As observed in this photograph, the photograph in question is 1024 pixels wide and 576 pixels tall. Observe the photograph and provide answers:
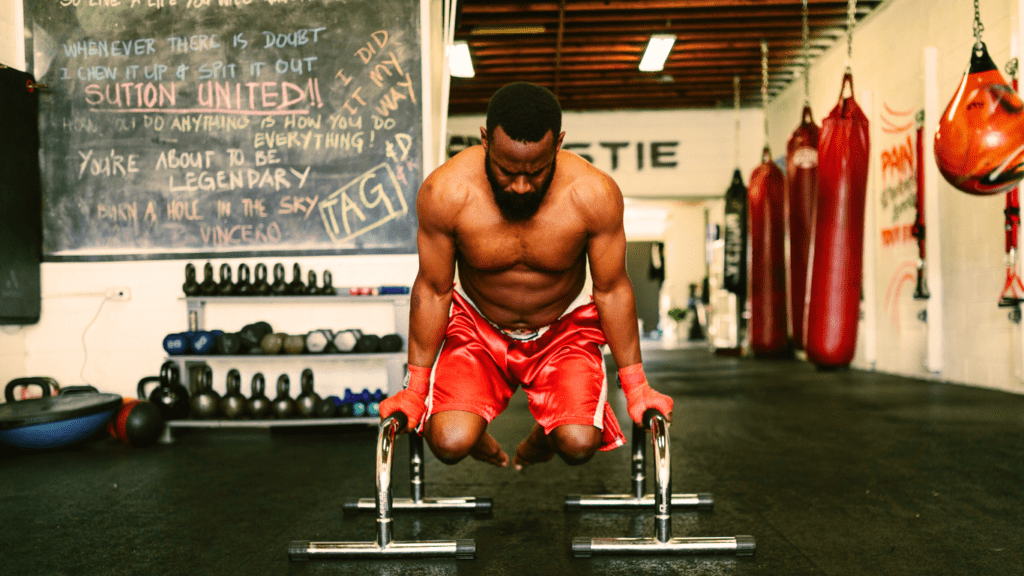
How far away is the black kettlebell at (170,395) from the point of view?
3637 mm

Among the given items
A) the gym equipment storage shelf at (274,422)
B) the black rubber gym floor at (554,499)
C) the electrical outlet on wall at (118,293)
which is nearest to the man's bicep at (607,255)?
the black rubber gym floor at (554,499)

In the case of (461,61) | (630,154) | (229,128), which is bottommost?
(229,128)

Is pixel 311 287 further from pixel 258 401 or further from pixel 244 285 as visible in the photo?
pixel 258 401

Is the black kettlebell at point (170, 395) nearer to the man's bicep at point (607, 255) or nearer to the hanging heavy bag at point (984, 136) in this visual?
the man's bicep at point (607, 255)

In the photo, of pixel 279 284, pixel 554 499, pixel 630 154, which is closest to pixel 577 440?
pixel 554 499

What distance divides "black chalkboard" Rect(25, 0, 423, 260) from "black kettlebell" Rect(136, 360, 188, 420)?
73 centimetres

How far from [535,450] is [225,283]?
244cm

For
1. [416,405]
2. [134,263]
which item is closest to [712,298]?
[134,263]

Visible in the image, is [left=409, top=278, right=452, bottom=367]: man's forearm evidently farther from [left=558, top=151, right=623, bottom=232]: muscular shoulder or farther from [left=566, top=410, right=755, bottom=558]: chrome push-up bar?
[left=566, top=410, right=755, bottom=558]: chrome push-up bar

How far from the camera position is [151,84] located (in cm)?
394

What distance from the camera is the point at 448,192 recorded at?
1.76 m

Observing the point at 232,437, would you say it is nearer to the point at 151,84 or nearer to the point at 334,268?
the point at 334,268

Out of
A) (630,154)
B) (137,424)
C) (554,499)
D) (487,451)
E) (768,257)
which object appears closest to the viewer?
(487,451)

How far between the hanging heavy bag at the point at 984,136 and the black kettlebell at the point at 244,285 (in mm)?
3516
